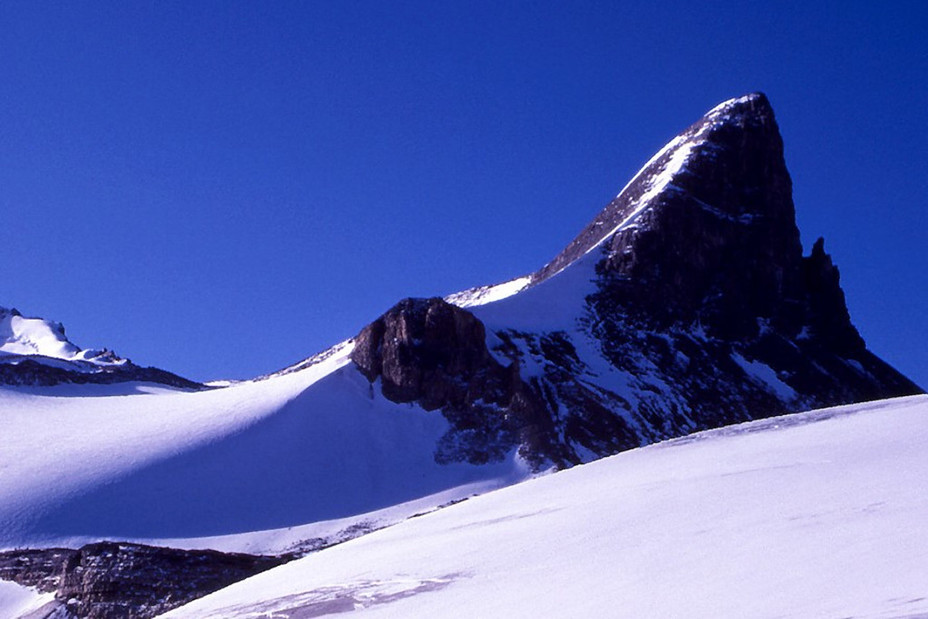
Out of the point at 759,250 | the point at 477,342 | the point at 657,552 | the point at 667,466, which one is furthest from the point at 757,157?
the point at 657,552

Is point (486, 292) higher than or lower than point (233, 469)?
higher

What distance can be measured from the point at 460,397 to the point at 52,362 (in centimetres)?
3369

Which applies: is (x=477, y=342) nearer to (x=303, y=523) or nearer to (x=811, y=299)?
(x=303, y=523)

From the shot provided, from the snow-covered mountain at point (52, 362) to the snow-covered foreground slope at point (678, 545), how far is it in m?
61.3

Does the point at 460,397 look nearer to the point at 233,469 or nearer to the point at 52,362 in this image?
the point at 233,469

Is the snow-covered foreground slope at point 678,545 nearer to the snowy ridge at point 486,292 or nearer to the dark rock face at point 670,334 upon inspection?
the dark rock face at point 670,334

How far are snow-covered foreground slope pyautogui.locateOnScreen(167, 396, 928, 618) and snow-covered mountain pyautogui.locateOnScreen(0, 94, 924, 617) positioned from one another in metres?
19.7

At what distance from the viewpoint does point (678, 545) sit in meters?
8.68

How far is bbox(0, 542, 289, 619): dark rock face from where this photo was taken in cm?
3067

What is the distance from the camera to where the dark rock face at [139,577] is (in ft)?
101

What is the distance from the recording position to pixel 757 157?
75.8 m

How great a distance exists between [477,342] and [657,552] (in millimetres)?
47624

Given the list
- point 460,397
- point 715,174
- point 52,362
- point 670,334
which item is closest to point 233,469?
point 460,397

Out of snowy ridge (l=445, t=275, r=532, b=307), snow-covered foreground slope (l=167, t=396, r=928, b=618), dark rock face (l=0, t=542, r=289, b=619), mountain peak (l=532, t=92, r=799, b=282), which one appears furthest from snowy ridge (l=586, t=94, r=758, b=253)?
snow-covered foreground slope (l=167, t=396, r=928, b=618)
